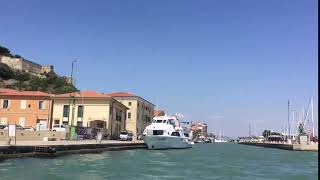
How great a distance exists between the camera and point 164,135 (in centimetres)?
8156

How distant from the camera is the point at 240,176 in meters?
35.5

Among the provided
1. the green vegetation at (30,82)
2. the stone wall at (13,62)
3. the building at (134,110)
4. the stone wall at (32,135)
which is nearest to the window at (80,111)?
the stone wall at (32,135)

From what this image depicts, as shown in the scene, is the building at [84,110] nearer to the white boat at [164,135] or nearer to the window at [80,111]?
the window at [80,111]

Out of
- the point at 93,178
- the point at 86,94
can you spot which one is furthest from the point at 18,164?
the point at 86,94

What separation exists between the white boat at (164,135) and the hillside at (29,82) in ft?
218

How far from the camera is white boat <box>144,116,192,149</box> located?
80062 mm

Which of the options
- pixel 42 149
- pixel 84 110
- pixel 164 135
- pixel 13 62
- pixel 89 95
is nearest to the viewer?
pixel 42 149

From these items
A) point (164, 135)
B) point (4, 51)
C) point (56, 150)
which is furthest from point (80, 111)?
point (4, 51)

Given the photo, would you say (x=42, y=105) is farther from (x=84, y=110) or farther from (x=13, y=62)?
(x=13, y=62)

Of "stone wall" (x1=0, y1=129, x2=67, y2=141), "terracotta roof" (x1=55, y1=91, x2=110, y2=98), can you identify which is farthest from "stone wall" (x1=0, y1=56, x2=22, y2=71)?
"stone wall" (x1=0, y1=129, x2=67, y2=141)

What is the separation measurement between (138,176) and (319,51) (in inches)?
1039

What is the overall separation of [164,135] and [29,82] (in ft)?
291

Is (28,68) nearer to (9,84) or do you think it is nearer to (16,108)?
(9,84)

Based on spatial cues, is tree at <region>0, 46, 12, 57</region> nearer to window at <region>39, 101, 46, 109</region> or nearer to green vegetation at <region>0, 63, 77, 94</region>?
green vegetation at <region>0, 63, 77, 94</region>
